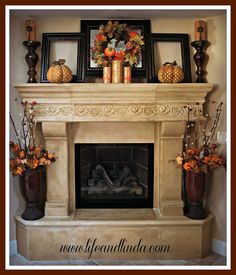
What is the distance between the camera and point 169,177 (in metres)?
2.78

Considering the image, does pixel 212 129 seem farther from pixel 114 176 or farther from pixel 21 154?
pixel 21 154

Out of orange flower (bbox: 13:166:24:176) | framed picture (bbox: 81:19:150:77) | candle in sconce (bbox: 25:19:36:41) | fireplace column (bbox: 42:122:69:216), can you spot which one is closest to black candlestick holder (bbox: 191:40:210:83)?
framed picture (bbox: 81:19:150:77)

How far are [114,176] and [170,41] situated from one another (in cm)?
134

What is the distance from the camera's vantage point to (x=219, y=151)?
8.81 ft

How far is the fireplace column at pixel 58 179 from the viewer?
8.94 feet

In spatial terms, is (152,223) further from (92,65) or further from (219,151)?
(92,65)

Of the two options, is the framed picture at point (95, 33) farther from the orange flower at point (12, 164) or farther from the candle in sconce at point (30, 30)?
the orange flower at point (12, 164)

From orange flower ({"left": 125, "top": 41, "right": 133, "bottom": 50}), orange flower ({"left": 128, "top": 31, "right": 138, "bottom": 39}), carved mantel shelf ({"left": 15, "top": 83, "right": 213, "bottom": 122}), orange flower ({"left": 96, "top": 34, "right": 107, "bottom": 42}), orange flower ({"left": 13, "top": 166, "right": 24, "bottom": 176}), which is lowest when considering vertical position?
orange flower ({"left": 13, "top": 166, "right": 24, "bottom": 176})

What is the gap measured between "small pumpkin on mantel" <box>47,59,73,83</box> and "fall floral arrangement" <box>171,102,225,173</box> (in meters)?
1.10

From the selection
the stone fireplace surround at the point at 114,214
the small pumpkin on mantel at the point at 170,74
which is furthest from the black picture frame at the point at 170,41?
the stone fireplace surround at the point at 114,214

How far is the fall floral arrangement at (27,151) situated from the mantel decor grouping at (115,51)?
320 millimetres

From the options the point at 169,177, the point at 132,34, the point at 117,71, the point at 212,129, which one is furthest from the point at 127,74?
the point at 169,177

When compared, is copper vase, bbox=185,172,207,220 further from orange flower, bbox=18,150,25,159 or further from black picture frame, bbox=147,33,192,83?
orange flower, bbox=18,150,25,159

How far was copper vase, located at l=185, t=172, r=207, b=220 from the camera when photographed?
261 cm
